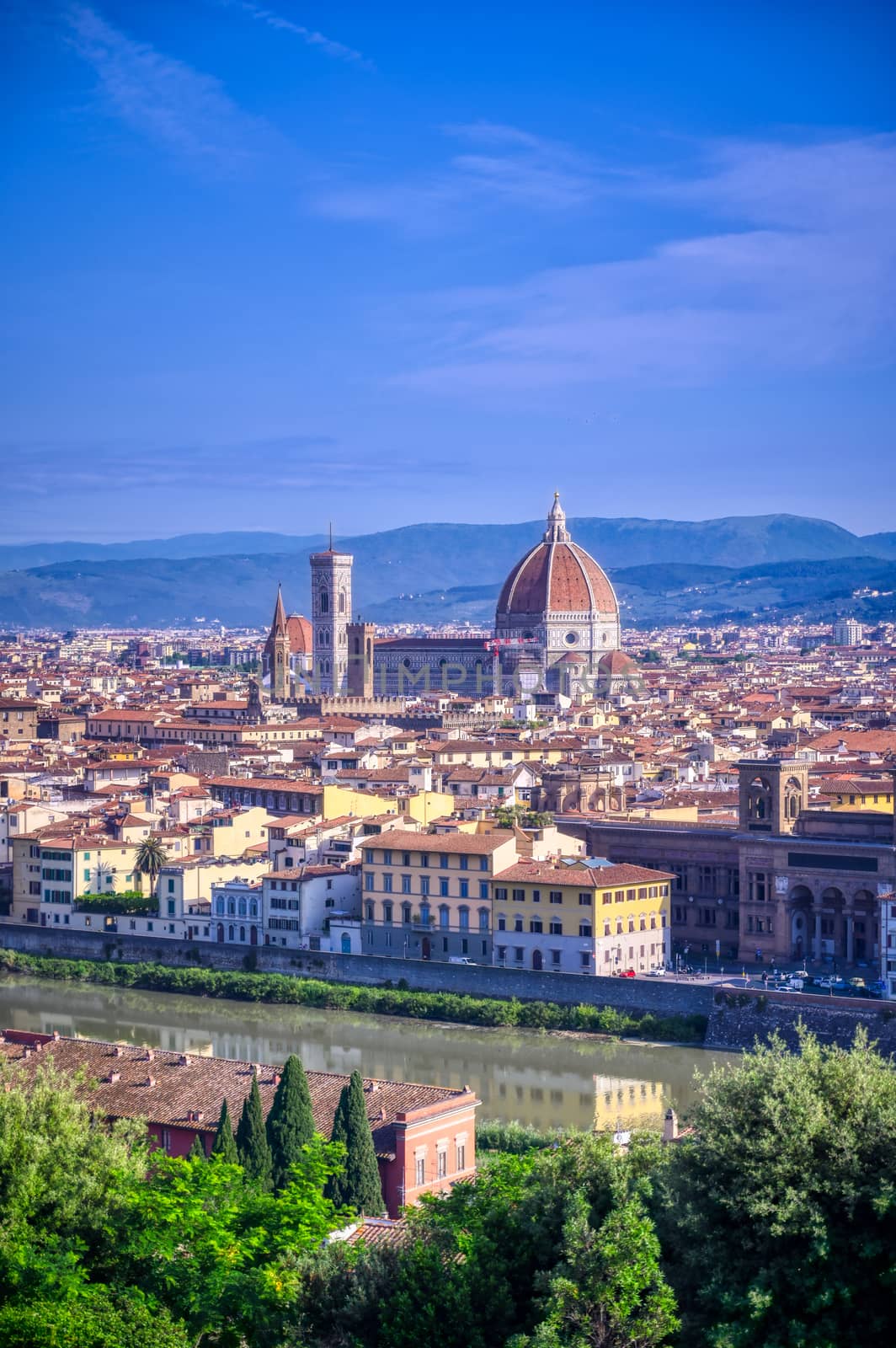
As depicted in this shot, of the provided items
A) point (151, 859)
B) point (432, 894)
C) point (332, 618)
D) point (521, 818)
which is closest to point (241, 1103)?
point (432, 894)

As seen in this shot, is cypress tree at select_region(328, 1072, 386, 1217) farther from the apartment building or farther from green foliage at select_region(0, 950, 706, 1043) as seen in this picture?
the apartment building

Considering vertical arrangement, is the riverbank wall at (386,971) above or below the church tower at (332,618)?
below

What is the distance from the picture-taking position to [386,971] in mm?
34094

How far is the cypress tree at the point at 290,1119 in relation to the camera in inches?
822

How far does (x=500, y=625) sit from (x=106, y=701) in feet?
82.2

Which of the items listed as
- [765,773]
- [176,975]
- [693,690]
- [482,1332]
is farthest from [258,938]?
[693,690]

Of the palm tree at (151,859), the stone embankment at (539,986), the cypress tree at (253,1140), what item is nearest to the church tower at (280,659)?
the palm tree at (151,859)

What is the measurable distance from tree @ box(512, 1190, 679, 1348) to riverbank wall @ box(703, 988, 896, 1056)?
14313 mm

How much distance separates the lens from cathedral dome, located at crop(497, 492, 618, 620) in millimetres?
105875

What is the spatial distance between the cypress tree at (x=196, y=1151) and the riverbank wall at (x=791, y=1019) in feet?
31.2

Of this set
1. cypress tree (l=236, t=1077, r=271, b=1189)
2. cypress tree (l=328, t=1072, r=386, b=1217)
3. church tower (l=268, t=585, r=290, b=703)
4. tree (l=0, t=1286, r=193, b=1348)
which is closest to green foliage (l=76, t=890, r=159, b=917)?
cypress tree (l=236, t=1077, r=271, b=1189)

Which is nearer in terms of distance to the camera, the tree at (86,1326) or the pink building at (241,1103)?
the tree at (86,1326)

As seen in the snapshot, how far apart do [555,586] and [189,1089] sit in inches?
3311

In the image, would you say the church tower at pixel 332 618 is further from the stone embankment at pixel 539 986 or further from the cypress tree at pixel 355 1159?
the cypress tree at pixel 355 1159
